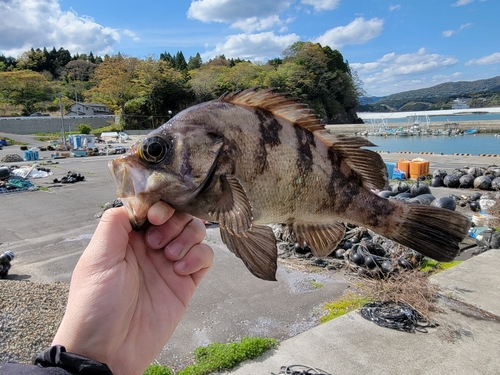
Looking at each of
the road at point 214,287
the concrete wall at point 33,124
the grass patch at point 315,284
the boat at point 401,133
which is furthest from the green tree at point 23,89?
the grass patch at point 315,284

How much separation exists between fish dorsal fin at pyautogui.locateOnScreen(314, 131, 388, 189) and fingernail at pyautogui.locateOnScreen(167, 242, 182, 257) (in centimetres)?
93

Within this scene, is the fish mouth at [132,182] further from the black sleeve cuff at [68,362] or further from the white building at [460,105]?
the white building at [460,105]

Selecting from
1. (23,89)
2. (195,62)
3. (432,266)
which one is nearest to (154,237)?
(432,266)

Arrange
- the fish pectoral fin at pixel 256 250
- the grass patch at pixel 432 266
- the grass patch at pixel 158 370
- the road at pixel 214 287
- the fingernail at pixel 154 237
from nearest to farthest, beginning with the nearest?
the fish pectoral fin at pixel 256 250 < the fingernail at pixel 154 237 < the grass patch at pixel 158 370 < the road at pixel 214 287 < the grass patch at pixel 432 266

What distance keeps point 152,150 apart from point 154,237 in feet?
1.91

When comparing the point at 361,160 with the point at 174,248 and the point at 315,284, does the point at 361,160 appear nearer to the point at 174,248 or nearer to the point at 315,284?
the point at 174,248

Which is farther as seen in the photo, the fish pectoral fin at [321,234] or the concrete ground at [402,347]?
the concrete ground at [402,347]

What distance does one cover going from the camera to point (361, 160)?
185 centimetres

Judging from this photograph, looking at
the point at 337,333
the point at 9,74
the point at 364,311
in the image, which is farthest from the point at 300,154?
the point at 9,74

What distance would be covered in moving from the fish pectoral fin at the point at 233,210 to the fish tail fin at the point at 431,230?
2.57 feet

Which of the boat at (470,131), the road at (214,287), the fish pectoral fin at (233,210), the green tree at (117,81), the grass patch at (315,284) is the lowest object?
the boat at (470,131)

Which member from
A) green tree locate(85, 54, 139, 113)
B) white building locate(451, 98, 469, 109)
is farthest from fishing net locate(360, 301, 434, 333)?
white building locate(451, 98, 469, 109)

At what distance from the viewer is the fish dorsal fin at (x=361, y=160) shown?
183cm

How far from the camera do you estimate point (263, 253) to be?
1.70 meters
